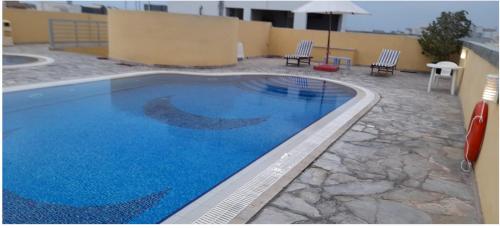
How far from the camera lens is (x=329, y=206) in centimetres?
312

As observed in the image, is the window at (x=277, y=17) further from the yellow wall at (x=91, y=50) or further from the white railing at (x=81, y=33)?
the yellow wall at (x=91, y=50)

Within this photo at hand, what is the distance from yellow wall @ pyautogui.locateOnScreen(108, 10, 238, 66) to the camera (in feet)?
38.9

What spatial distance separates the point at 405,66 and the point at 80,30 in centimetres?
1522

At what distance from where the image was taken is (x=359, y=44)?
51.6 ft

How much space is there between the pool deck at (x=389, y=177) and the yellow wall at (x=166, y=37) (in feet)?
22.7

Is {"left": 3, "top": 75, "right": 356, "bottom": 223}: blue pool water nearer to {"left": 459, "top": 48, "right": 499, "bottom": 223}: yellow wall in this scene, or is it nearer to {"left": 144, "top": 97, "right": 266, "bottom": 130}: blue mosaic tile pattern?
{"left": 144, "top": 97, "right": 266, "bottom": 130}: blue mosaic tile pattern

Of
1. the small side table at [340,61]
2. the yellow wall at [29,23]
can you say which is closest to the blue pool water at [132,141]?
the small side table at [340,61]

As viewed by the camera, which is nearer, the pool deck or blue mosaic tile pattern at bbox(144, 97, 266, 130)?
the pool deck

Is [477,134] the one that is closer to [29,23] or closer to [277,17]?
[29,23]

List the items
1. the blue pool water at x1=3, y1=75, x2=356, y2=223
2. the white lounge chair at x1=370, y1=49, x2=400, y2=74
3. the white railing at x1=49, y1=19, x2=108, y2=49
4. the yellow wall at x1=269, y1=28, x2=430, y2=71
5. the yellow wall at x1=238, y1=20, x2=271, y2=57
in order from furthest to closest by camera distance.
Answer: the white railing at x1=49, y1=19, x2=108, y2=49 → the yellow wall at x1=238, y1=20, x2=271, y2=57 → the yellow wall at x1=269, y1=28, x2=430, y2=71 → the white lounge chair at x1=370, y1=49, x2=400, y2=74 → the blue pool water at x1=3, y1=75, x2=356, y2=223

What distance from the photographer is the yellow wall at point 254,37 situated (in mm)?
15930

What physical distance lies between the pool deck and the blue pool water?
3.26 feet

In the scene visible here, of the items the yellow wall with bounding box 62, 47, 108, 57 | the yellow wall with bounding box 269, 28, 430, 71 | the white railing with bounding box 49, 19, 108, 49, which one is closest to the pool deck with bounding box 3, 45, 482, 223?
the yellow wall with bounding box 269, 28, 430, 71

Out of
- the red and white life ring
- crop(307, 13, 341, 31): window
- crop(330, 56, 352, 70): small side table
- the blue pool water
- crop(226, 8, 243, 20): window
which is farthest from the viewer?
crop(226, 8, 243, 20): window
